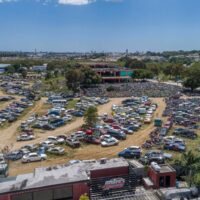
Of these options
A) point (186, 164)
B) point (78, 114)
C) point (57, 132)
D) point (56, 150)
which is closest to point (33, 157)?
point (56, 150)

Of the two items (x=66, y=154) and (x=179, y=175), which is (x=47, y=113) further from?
(x=179, y=175)

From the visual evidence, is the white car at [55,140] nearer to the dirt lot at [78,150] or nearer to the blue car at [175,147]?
the dirt lot at [78,150]

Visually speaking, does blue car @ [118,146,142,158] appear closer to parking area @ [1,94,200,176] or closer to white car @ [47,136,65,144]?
parking area @ [1,94,200,176]

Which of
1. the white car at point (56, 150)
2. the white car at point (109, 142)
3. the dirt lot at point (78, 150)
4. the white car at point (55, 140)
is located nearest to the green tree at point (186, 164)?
the dirt lot at point (78, 150)

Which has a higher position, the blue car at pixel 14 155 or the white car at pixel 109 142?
the white car at pixel 109 142

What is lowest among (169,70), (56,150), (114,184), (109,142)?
(56,150)

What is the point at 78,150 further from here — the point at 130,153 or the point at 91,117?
the point at 91,117
